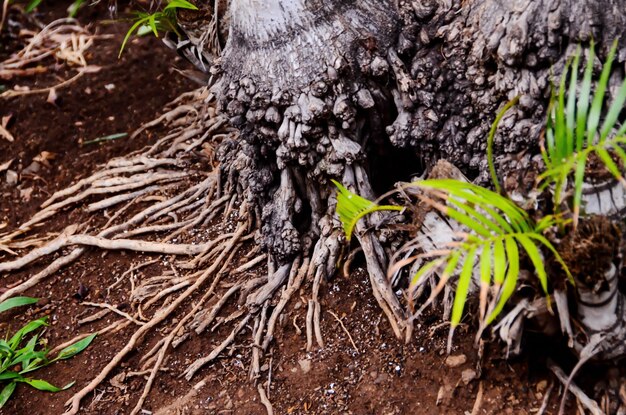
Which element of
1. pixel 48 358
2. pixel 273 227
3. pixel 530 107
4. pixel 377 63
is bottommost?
pixel 48 358

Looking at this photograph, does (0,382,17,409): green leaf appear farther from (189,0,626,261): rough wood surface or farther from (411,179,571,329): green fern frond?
(411,179,571,329): green fern frond

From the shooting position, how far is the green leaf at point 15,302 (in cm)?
302

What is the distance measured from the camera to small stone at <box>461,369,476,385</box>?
2.16 meters

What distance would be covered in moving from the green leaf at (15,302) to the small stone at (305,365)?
1365mm

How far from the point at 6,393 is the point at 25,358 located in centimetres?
15

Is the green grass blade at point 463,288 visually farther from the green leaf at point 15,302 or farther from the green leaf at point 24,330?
the green leaf at point 15,302

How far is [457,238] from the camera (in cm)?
205

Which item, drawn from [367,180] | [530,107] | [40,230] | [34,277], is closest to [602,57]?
[530,107]

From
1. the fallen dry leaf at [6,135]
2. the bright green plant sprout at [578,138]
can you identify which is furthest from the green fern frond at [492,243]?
the fallen dry leaf at [6,135]

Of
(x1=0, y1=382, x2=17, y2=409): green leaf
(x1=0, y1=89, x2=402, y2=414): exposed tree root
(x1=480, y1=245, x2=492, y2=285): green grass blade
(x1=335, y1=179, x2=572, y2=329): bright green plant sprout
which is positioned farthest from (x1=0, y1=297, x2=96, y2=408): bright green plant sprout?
(x1=480, y1=245, x2=492, y2=285): green grass blade

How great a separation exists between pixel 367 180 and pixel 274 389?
2.71 ft

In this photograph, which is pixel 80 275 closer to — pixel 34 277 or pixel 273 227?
pixel 34 277

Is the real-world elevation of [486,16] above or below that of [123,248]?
above

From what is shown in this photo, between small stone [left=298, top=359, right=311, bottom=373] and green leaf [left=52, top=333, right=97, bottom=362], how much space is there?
0.94 m
